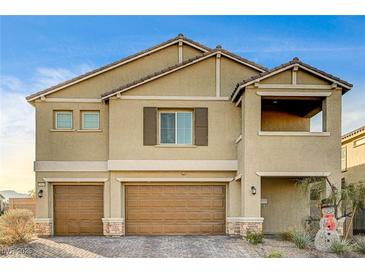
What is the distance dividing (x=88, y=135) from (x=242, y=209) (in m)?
6.45

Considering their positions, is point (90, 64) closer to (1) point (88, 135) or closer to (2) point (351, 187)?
(1) point (88, 135)

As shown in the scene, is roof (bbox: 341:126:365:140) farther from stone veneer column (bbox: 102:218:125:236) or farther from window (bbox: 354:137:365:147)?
stone veneer column (bbox: 102:218:125:236)

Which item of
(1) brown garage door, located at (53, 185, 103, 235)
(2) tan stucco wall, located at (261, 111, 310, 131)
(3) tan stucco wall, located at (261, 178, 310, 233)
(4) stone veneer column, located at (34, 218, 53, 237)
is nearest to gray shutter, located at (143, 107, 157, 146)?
(1) brown garage door, located at (53, 185, 103, 235)

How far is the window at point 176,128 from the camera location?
17.5 metres

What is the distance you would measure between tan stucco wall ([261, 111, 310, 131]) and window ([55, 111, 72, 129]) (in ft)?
24.6

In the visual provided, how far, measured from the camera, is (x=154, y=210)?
17344 millimetres

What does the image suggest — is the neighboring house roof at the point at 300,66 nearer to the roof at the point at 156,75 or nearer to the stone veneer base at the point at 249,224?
the roof at the point at 156,75

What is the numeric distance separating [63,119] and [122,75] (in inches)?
114

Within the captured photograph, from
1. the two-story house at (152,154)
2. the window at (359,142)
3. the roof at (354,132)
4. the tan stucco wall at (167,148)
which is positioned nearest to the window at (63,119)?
the two-story house at (152,154)

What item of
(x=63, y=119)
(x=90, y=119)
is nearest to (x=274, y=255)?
(x=90, y=119)

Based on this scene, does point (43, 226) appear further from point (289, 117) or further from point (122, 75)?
point (289, 117)

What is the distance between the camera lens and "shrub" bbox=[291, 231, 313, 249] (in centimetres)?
1392
